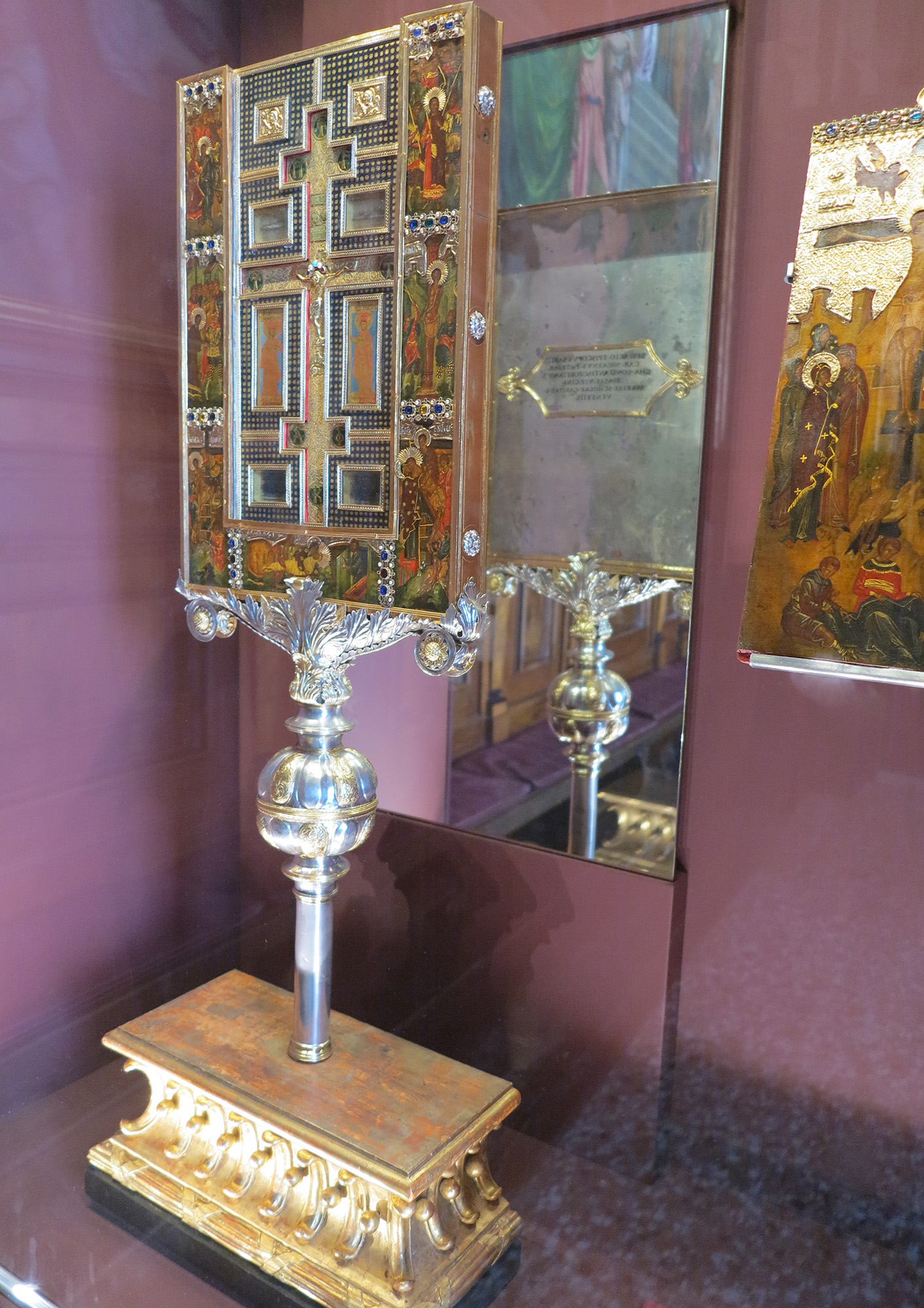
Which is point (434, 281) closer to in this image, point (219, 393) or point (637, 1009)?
point (219, 393)

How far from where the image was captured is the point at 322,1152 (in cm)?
178

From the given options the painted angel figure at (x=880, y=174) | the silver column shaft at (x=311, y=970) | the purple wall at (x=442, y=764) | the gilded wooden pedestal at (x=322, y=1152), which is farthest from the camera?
the silver column shaft at (x=311, y=970)

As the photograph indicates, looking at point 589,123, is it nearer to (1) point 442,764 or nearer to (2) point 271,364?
(2) point 271,364

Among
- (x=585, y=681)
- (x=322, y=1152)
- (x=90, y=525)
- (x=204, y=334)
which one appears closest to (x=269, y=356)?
(x=204, y=334)

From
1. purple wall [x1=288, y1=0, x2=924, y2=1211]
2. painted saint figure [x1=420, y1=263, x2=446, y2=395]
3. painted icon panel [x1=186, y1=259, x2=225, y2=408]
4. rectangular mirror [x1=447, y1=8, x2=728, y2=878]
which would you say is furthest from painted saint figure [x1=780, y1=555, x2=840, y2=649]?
painted icon panel [x1=186, y1=259, x2=225, y2=408]

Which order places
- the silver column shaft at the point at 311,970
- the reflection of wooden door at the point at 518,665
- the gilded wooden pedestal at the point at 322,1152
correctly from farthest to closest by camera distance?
the reflection of wooden door at the point at 518,665, the silver column shaft at the point at 311,970, the gilded wooden pedestal at the point at 322,1152

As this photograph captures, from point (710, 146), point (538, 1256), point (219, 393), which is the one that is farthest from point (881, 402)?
point (538, 1256)

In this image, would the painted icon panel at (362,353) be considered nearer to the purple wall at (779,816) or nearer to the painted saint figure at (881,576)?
the purple wall at (779,816)

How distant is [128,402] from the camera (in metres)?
2.22

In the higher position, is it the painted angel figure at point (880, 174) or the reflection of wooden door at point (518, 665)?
the painted angel figure at point (880, 174)

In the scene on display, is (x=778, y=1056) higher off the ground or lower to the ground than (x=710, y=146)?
lower

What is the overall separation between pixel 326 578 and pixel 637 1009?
1077mm

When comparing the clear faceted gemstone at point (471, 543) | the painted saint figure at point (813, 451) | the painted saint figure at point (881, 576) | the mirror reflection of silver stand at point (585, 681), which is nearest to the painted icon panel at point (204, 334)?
the clear faceted gemstone at point (471, 543)

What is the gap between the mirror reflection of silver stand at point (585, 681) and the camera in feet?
7.27
